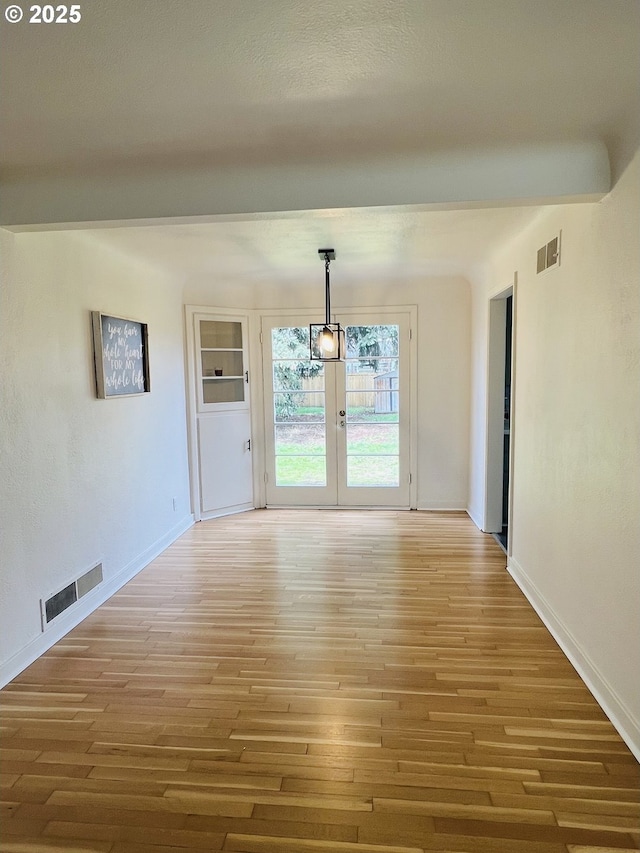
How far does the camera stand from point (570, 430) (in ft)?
8.36

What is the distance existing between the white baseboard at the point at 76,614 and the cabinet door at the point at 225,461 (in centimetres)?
83

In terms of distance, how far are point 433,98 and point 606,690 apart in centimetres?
254

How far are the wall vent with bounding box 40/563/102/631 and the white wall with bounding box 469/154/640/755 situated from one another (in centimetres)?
287

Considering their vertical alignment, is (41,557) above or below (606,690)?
above

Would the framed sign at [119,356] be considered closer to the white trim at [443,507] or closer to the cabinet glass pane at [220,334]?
the cabinet glass pane at [220,334]

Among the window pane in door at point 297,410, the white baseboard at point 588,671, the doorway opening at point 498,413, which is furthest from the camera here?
the window pane in door at point 297,410

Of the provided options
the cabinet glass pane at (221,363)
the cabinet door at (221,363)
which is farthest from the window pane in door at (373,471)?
the cabinet glass pane at (221,363)

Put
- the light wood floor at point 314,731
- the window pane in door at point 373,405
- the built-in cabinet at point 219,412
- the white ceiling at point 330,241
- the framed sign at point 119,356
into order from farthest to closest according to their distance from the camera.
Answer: the window pane in door at point 373,405, the built-in cabinet at point 219,412, the framed sign at point 119,356, the white ceiling at point 330,241, the light wood floor at point 314,731

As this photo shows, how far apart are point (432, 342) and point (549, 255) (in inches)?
92.0

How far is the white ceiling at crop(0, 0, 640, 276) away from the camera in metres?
1.39

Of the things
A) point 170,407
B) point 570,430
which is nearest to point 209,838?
point 570,430

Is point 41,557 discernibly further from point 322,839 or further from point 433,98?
point 433,98

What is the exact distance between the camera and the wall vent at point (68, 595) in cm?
277

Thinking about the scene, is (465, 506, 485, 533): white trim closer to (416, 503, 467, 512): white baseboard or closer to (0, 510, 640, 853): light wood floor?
(416, 503, 467, 512): white baseboard
